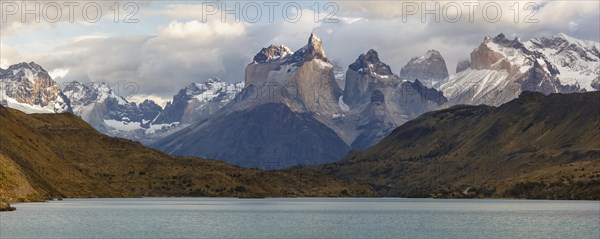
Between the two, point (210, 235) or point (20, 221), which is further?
point (20, 221)

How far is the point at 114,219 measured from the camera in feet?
628

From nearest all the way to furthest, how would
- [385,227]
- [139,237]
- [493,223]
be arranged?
[139,237]
[385,227]
[493,223]

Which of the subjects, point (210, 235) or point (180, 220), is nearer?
point (210, 235)

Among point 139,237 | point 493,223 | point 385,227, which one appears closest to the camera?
point 139,237

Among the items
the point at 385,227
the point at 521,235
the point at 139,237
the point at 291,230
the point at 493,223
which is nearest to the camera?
the point at 139,237

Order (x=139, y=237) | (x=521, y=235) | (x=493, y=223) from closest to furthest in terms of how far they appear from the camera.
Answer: (x=139, y=237)
(x=521, y=235)
(x=493, y=223)

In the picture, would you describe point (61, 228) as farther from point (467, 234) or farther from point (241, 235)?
point (467, 234)

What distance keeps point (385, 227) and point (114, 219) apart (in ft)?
191

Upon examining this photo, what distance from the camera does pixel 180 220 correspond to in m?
193

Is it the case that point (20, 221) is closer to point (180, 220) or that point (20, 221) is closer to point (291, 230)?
point (180, 220)

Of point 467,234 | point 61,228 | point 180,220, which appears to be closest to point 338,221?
point 180,220

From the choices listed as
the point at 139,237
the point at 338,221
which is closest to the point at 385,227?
the point at 338,221

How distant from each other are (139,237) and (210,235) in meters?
12.3

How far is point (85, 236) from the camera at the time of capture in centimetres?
14150
